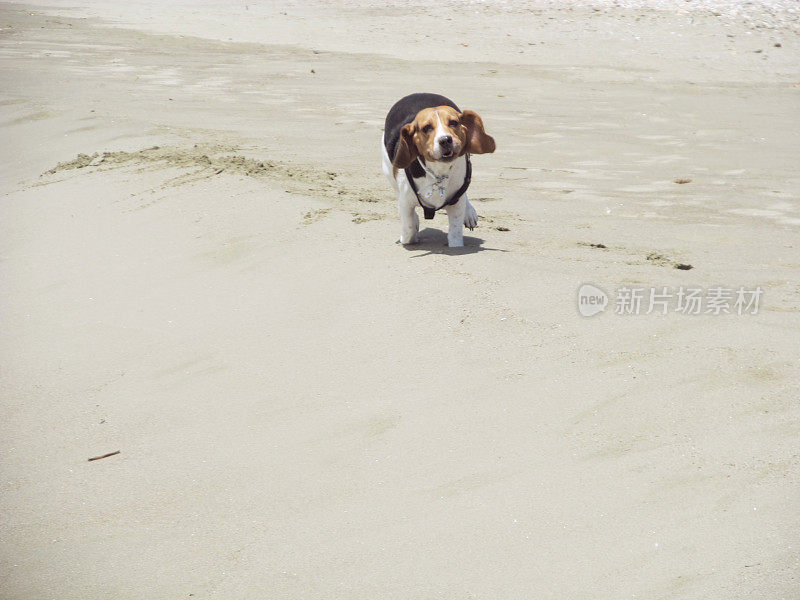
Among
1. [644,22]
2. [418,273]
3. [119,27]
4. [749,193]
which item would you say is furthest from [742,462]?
[119,27]

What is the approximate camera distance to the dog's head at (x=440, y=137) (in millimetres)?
4473

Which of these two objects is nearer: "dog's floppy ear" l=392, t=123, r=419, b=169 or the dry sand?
the dry sand

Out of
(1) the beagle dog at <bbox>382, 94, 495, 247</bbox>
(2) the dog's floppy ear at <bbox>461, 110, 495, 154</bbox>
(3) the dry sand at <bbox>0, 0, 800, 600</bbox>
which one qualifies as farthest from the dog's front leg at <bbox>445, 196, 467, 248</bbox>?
(2) the dog's floppy ear at <bbox>461, 110, 495, 154</bbox>

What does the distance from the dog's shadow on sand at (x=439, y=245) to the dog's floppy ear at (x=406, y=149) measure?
21.9 inches

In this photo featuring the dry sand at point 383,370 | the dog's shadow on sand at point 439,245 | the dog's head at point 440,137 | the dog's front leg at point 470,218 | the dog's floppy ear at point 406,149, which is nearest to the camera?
the dry sand at point 383,370

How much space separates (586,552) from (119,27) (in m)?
15.6

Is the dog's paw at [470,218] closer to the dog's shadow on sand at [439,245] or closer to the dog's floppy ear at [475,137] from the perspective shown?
the dog's shadow on sand at [439,245]

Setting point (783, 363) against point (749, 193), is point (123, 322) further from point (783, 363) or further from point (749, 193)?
point (749, 193)

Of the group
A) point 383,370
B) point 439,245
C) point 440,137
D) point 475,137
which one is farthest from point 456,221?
point 383,370

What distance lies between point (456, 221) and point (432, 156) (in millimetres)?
574

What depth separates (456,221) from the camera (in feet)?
16.3

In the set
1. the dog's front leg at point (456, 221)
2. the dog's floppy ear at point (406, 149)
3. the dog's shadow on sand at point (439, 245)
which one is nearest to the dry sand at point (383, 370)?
the dog's shadow on sand at point (439, 245)

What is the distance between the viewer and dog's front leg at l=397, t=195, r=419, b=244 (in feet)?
16.3

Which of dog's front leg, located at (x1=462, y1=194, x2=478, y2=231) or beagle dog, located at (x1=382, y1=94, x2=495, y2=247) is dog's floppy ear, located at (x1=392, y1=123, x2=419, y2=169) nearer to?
beagle dog, located at (x1=382, y1=94, x2=495, y2=247)
